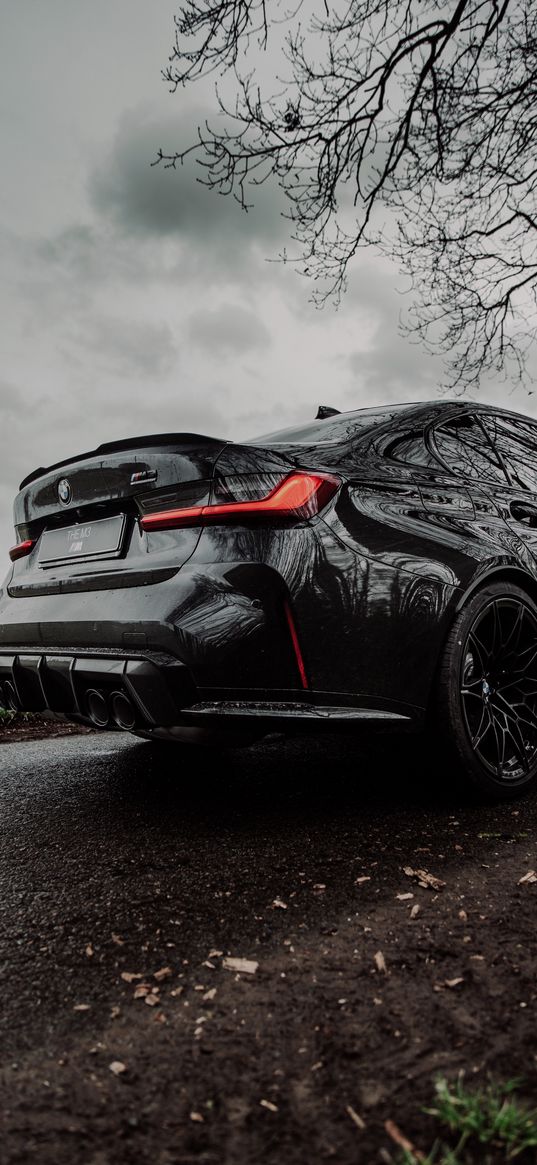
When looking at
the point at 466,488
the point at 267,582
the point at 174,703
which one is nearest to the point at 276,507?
the point at 267,582

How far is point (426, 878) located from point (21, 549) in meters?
2.13

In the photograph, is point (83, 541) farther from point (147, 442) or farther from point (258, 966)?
point (258, 966)

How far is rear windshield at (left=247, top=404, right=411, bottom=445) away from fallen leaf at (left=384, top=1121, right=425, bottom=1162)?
2146 mm

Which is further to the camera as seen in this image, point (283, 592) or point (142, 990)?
point (283, 592)

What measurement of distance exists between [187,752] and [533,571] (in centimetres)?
204

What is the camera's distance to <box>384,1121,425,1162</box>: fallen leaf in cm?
124

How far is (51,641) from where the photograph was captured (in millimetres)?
3023

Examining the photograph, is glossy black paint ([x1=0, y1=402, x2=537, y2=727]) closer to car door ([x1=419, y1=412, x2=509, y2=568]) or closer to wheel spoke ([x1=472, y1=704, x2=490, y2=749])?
car door ([x1=419, y1=412, x2=509, y2=568])

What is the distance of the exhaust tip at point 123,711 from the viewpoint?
8.87 feet

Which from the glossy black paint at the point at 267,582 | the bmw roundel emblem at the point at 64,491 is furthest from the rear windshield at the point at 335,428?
the bmw roundel emblem at the point at 64,491

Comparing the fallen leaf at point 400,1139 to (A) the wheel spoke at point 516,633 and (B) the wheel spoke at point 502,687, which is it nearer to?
(B) the wheel spoke at point 502,687

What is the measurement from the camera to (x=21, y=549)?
347cm

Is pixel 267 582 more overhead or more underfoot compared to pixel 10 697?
more overhead

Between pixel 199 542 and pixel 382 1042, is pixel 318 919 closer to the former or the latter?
pixel 382 1042
